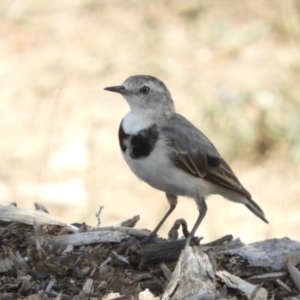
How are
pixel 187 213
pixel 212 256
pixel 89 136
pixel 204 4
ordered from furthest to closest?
pixel 204 4 → pixel 89 136 → pixel 187 213 → pixel 212 256

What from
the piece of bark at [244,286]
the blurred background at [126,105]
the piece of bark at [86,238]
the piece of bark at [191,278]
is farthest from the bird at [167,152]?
the blurred background at [126,105]

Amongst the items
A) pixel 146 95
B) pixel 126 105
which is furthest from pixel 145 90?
pixel 126 105

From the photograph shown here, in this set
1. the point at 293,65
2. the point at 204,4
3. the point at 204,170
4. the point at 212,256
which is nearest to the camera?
the point at 212,256

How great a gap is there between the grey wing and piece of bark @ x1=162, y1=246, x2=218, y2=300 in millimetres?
1516

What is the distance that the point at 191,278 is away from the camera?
5.88 metres

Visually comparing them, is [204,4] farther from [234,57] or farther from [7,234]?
[7,234]

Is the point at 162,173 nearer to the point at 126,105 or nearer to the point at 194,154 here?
the point at 194,154

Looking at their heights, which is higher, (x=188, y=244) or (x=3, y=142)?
(x=3, y=142)

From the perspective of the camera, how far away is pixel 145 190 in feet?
37.3

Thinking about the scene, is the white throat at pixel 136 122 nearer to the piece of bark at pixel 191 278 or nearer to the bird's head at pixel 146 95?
the bird's head at pixel 146 95

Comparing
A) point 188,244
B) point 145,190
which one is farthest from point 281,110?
point 188,244

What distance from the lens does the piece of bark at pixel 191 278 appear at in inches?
228

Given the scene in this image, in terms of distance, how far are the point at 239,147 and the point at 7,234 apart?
222 inches

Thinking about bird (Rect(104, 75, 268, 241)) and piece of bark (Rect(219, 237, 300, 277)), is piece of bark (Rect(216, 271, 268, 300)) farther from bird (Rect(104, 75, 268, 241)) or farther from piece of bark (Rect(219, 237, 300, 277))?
bird (Rect(104, 75, 268, 241))
